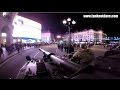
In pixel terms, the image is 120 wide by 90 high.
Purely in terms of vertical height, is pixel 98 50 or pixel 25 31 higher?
pixel 25 31

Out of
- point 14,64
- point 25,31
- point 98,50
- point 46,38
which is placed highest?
point 25,31

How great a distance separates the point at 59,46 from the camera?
4.73m

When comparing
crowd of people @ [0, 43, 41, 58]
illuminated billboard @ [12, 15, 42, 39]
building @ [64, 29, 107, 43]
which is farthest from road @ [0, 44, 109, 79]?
illuminated billboard @ [12, 15, 42, 39]

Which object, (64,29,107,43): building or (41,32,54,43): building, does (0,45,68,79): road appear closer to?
(41,32,54,43): building

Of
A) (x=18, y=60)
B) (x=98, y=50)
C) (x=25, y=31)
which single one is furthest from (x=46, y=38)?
(x=98, y=50)

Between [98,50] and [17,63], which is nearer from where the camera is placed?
[17,63]

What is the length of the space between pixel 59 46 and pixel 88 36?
2.64ft

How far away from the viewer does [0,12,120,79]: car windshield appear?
4.17 metres

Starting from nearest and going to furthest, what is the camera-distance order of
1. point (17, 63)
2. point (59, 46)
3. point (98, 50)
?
point (17, 63)
point (98, 50)
point (59, 46)

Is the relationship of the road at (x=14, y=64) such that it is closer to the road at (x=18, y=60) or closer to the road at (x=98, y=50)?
the road at (x=18, y=60)

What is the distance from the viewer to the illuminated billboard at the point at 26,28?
14.6 ft

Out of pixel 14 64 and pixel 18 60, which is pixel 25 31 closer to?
pixel 18 60

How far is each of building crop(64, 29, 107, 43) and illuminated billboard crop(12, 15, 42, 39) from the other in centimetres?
78

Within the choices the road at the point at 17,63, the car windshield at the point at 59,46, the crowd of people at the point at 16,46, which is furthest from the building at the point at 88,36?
the crowd of people at the point at 16,46
